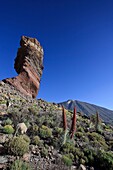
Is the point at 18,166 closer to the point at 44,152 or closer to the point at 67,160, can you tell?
the point at 44,152

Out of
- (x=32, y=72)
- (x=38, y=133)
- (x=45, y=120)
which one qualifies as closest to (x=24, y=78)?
(x=32, y=72)

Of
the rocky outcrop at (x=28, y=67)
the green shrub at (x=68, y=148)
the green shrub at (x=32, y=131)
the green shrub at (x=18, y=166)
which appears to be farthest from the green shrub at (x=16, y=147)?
the rocky outcrop at (x=28, y=67)

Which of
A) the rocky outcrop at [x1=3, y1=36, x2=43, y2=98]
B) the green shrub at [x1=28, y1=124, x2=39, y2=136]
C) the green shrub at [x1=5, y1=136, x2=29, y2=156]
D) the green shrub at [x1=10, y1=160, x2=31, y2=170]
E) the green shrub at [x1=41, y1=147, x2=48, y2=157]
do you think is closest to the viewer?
the green shrub at [x1=10, y1=160, x2=31, y2=170]

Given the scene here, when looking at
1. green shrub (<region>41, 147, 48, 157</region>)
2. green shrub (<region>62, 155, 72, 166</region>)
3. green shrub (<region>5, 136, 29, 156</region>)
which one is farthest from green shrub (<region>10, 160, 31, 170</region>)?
green shrub (<region>62, 155, 72, 166</region>)

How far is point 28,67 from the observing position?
29.5 metres

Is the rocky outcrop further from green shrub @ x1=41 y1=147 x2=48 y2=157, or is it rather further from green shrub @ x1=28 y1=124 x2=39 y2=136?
green shrub @ x1=41 y1=147 x2=48 y2=157

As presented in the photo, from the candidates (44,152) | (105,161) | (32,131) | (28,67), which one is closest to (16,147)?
A: (44,152)

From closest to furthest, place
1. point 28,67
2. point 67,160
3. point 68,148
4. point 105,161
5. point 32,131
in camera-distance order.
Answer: point 67,160 → point 105,161 → point 68,148 → point 32,131 → point 28,67

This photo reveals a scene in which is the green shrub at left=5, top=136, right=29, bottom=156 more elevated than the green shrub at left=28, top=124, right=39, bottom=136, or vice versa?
the green shrub at left=28, top=124, right=39, bottom=136

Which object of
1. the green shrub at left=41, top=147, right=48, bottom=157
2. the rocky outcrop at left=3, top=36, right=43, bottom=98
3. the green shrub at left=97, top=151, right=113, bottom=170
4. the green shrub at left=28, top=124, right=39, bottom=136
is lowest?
the green shrub at left=97, top=151, right=113, bottom=170

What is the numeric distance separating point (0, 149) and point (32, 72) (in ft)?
75.3

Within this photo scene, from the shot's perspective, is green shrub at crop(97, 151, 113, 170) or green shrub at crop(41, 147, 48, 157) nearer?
green shrub at crop(41, 147, 48, 157)

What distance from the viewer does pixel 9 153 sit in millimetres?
7766

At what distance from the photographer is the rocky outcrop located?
2765 cm
